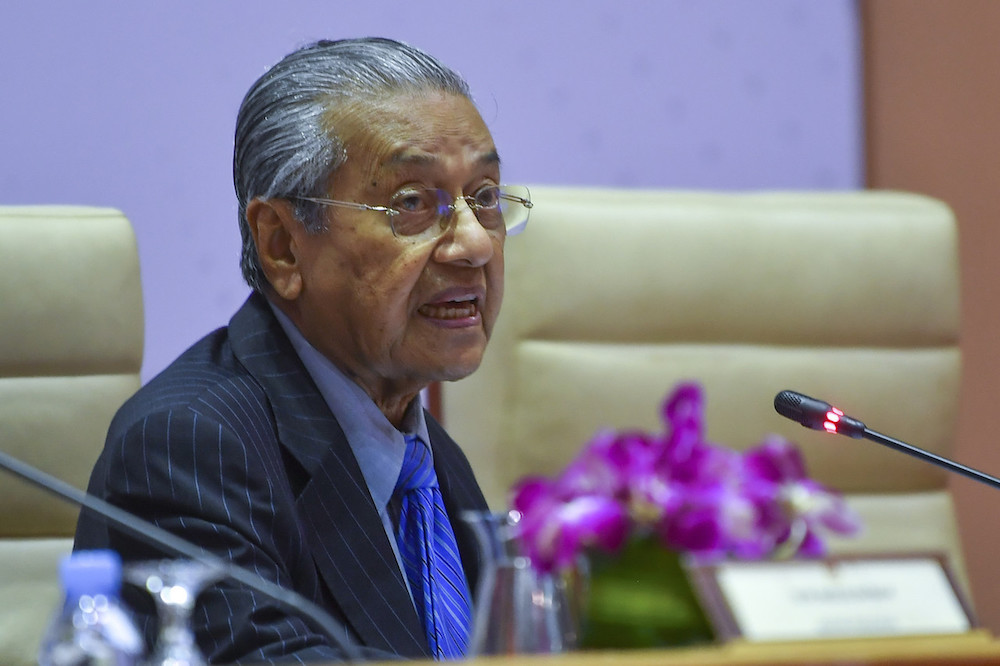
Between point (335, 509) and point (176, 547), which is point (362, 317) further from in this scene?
point (176, 547)

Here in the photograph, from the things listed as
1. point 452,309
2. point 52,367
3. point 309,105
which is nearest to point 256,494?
point 452,309

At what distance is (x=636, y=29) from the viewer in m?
2.80

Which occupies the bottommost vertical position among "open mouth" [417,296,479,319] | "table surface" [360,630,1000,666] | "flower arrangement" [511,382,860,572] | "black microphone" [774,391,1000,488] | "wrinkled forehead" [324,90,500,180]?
"black microphone" [774,391,1000,488]

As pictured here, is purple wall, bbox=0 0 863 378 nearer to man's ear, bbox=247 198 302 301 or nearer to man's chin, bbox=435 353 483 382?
man's ear, bbox=247 198 302 301

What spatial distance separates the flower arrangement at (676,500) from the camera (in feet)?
2.78

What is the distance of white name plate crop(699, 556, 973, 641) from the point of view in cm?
85

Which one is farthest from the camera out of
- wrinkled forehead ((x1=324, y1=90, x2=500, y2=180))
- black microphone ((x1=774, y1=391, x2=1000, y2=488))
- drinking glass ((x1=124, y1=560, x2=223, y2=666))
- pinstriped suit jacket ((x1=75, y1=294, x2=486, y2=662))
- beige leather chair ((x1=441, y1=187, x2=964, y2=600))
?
beige leather chair ((x1=441, y1=187, x2=964, y2=600))

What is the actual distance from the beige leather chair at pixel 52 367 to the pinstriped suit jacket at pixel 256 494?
50cm

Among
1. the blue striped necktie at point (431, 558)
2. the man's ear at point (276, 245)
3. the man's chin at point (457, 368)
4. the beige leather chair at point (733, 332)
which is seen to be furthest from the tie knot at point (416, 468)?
the beige leather chair at point (733, 332)

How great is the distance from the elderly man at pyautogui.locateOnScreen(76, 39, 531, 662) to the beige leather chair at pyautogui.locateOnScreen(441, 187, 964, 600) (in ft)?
1.89

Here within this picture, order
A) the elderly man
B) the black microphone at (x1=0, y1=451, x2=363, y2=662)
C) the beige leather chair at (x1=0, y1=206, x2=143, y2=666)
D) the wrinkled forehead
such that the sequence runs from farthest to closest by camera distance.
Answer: the beige leather chair at (x1=0, y1=206, x2=143, y2=666), the wrinkled forehead, the elderly man, the black microphone at (x1=0, y1=451, x2=363, y2=662)

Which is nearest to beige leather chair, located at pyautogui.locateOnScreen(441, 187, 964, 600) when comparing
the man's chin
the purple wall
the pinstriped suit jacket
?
the purple wall

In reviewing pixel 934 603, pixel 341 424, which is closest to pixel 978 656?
pixel 934 603

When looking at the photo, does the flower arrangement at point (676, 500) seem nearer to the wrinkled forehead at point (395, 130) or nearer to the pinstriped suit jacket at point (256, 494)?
the pinstriped suit jacket at point (256, 494)
